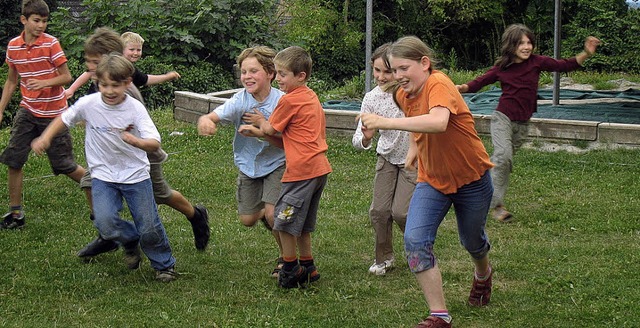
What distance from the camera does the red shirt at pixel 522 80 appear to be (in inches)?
327

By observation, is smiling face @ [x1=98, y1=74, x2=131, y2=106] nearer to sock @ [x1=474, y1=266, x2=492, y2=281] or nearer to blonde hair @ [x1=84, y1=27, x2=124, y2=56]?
blonde hair @ [x1=84, y1=27, x2=124, y2=56]

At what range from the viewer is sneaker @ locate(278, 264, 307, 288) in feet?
20.1

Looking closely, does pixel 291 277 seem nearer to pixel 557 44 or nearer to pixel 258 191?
pixel 258 191

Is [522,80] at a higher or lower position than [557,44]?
higher

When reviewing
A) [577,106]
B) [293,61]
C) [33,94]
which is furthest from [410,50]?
[577,106]

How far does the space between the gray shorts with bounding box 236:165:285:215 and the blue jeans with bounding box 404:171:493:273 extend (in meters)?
1.23

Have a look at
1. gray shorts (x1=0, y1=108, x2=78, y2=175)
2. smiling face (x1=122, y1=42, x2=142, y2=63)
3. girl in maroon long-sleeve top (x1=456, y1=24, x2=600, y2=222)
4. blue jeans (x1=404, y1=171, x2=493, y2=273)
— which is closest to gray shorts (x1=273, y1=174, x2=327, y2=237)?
blue jeans (x1=404, y1=171, x2=493, y2=273)

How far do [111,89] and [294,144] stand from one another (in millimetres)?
1206

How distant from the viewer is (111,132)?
598 cm

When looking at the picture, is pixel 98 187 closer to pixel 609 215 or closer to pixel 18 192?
pixel 18 192

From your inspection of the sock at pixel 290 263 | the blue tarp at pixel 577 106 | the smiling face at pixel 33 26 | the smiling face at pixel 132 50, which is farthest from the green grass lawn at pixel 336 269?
the blue tarp at pixel 577 106

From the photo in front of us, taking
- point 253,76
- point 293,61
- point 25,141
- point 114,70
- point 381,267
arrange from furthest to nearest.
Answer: point 25,141
point 381,267
point 253,76
point 293,61
point 114,70

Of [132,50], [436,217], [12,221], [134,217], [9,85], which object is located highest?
[132,50]

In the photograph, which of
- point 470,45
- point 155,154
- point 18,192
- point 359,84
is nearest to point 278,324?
point 155,154
